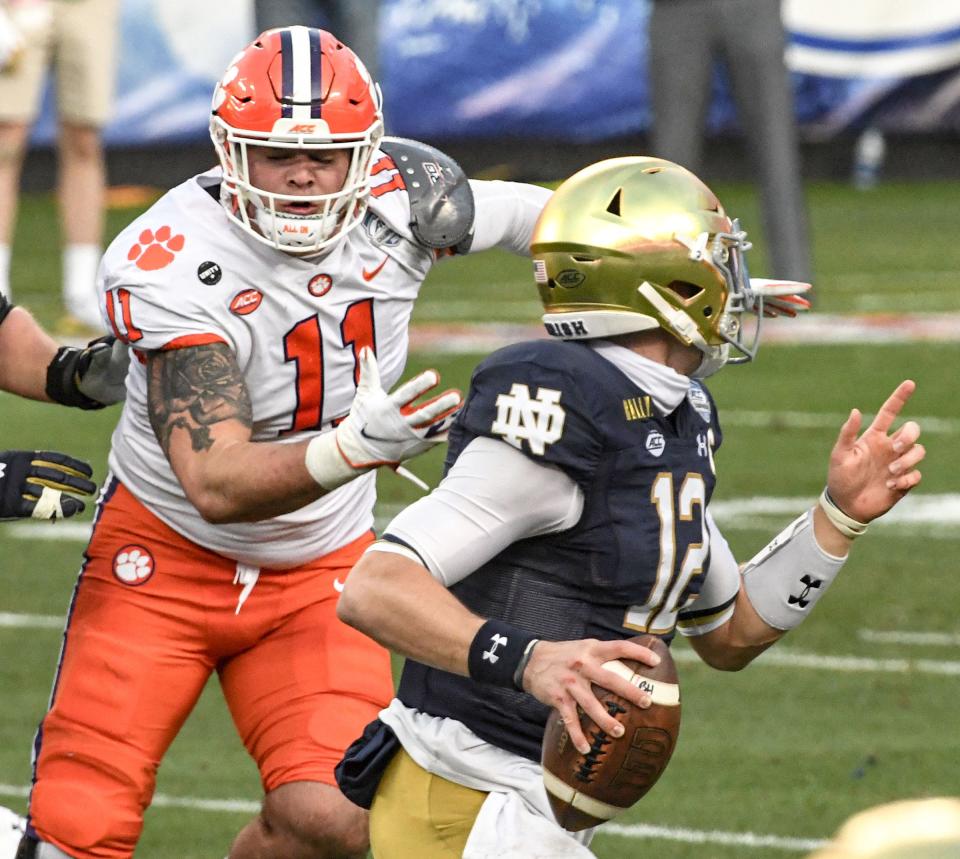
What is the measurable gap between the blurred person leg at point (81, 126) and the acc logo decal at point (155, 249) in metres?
6.64

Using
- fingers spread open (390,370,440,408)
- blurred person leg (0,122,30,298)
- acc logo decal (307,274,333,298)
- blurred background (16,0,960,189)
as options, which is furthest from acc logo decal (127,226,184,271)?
blurred background (16,0,960,189)

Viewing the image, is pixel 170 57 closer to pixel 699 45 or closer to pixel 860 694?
pixel 699 45

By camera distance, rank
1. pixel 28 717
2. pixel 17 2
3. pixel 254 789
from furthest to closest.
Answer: pixel 17 2, pixel 28 717, pixel 254 789

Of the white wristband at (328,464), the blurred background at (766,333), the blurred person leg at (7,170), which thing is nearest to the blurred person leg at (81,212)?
the blurred person leg at (7,170)

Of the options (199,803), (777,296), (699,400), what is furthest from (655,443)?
(199,803)

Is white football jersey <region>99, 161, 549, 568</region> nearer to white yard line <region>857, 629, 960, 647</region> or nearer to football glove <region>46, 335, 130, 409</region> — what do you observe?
football glove <region>46, 335, 130, 409</region>

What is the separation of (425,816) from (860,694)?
105 inches

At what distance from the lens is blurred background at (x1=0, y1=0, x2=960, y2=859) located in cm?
520

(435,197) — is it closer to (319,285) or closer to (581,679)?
(319,285)

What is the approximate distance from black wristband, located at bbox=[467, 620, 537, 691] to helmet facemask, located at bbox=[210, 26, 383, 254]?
1232mm

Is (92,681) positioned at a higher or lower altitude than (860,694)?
higher

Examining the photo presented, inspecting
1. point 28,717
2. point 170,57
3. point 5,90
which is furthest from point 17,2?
point 170,57

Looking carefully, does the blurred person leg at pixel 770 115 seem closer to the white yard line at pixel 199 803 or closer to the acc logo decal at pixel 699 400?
the white yard line at pixel 199 803

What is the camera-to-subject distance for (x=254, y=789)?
518 cm
